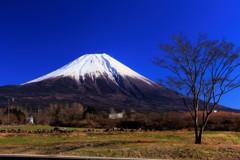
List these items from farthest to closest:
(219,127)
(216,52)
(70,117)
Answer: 1. (70,117)
2. (219,127)
3. (216,52)

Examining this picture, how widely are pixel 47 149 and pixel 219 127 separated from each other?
50832 mm

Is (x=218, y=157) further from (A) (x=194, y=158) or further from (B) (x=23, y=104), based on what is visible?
(B) (x=23, y=104)

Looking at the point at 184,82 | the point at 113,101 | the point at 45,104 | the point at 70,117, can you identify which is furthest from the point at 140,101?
the point at 184,82

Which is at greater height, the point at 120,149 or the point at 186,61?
the point at 186,61

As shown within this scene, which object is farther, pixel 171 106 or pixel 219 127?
pixel 171 106

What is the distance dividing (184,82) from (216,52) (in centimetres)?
289

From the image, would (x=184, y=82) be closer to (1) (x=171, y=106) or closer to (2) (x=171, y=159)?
(2) (x=171, y=159)

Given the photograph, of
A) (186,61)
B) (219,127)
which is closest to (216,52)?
(186,61)

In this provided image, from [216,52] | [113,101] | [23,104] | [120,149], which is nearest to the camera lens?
[120,149]

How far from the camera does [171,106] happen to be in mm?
191500

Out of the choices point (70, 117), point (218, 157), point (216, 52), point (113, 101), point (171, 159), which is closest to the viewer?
point (171, 159)

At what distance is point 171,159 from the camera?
15.7 m

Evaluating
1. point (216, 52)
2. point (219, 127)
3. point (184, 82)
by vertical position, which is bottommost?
point (219, 127)

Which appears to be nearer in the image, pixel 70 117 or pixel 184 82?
pixel 184 82
